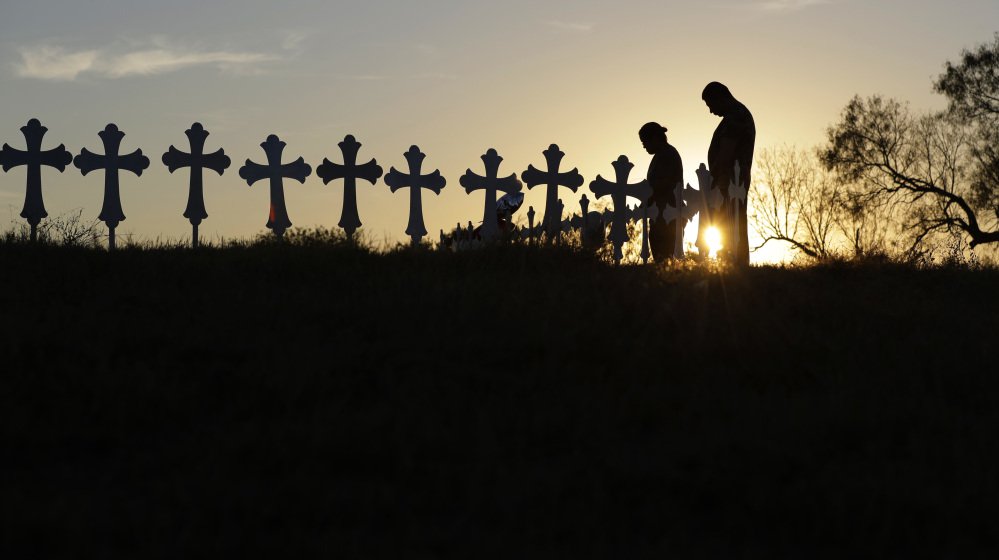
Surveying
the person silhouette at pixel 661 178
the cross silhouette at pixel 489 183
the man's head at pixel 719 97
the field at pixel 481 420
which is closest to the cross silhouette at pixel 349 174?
the cross silhouette at pixel 489 183

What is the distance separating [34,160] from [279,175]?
396 centimetres

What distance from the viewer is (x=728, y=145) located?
55.5 feet

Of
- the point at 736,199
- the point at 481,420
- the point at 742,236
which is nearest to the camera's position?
the point at 481,420

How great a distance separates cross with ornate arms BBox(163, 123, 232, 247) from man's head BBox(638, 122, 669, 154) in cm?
638

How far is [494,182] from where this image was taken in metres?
17.5

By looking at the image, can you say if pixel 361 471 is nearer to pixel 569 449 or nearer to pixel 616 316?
pixel 569 449

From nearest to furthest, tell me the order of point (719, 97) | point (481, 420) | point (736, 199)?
point (481, 420) → point (719, 97) → point (736, 199)

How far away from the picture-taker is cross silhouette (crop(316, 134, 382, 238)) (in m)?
17.1

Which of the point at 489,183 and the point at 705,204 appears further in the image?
the point at 705,204

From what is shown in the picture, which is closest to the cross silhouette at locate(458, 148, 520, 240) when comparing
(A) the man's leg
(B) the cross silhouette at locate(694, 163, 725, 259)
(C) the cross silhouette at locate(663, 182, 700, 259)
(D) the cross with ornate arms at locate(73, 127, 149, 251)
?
(C) the cross silhouette at locate(663, 182, 700, 259)

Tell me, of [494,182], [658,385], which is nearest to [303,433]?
[658,385]

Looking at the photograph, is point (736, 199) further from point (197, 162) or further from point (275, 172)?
point (197, 162)

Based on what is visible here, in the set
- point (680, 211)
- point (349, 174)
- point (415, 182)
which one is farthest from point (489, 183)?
point (680, 211)

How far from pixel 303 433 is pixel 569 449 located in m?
1.58
